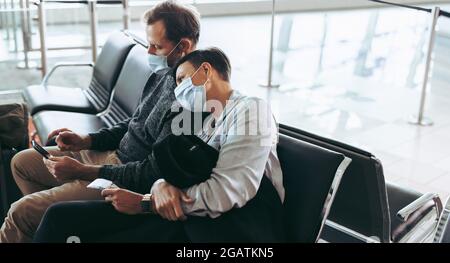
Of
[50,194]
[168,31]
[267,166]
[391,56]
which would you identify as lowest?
[391,56]

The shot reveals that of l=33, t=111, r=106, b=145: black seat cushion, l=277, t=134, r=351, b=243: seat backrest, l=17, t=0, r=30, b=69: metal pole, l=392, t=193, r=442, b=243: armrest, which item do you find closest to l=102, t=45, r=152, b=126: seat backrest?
l=33, t=111, r=106, b=145: black seat cushion

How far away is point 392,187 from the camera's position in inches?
95.5

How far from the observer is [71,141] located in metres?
2.63

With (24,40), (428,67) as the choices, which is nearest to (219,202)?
(428,67)

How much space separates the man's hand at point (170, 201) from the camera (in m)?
1.88

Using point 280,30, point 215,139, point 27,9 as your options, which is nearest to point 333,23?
point 280,30

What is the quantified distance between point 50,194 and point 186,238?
2.19 feet

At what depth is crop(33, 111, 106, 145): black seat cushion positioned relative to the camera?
3.30 m

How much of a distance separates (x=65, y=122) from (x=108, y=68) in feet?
1.76

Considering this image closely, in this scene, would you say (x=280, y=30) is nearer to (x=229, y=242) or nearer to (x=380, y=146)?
(x=380, y=146)

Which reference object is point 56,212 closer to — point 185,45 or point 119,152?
point 119,152

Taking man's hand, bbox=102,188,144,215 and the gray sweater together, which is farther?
the gray sweater

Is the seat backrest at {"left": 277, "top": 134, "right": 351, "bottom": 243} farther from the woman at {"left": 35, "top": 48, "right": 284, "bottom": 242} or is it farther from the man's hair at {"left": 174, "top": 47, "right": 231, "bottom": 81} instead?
the man's hair at {"left": 174, "top": 47, "right": 231, "bottom": 81}
